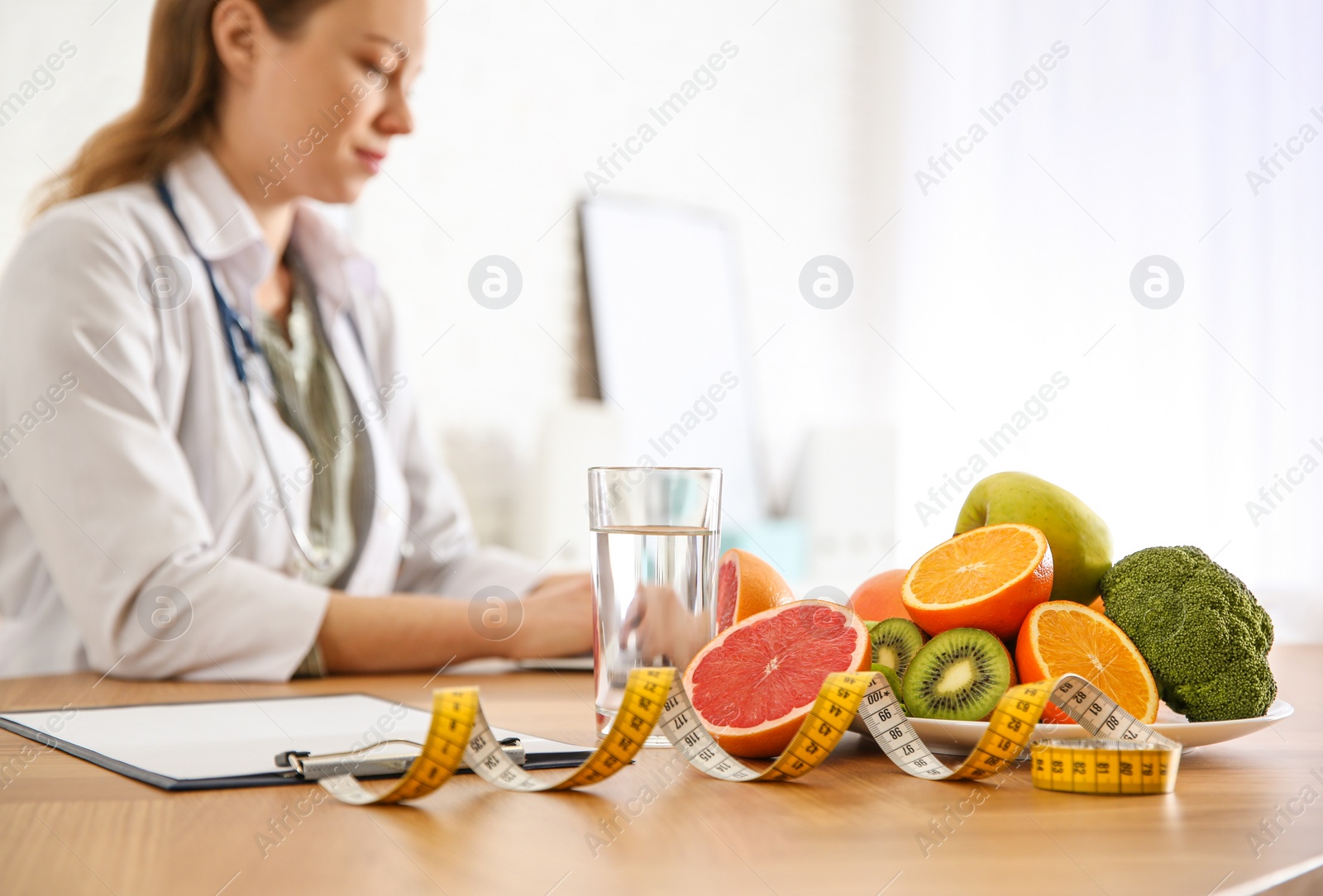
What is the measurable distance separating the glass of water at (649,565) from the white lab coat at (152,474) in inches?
23.6

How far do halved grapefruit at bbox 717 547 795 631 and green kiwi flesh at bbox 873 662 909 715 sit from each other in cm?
12

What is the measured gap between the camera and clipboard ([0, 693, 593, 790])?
2.26ft

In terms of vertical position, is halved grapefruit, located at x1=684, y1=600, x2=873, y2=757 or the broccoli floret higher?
the broccoli floret

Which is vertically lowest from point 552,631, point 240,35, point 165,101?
Answer: point 552,631

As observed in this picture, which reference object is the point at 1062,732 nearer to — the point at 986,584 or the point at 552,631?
the point at 986,584

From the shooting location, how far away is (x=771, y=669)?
79 cm

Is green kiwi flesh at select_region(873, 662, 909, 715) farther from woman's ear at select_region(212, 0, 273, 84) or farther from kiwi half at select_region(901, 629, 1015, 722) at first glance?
woman's ear at select_region(212, 0, 273, 84)

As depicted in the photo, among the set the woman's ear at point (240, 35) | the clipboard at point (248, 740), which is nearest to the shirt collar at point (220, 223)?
the woman's ear at point (240, 35)

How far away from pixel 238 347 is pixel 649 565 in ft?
3.51

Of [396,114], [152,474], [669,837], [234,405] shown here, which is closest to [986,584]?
[669,837]

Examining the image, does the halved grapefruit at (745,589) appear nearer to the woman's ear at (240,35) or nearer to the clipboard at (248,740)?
the clipboard at (248,740)

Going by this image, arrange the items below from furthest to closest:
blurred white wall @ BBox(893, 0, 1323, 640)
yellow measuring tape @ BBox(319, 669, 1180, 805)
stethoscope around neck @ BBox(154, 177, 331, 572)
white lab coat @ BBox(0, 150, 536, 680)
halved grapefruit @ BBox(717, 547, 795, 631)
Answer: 1. blurred white wall @ BBox(893, 0, 1323, 640)
2. stethoscope around neck @ BBox(154, 177, 331, 572)
3. white lab coat @ BBox(0, 150, 536, 680)
4. halved grapefruit @ BBox(717, 547, 795, 631)
5. yellow measuring tape @ BBox(319, 669, 1180, 805)

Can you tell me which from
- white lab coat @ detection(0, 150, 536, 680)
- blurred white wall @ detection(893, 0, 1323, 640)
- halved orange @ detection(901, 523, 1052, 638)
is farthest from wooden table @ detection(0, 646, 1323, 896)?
blurred white wall @ detection(893, 0, 1323, 640)

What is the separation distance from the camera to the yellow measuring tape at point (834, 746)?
669 mm
